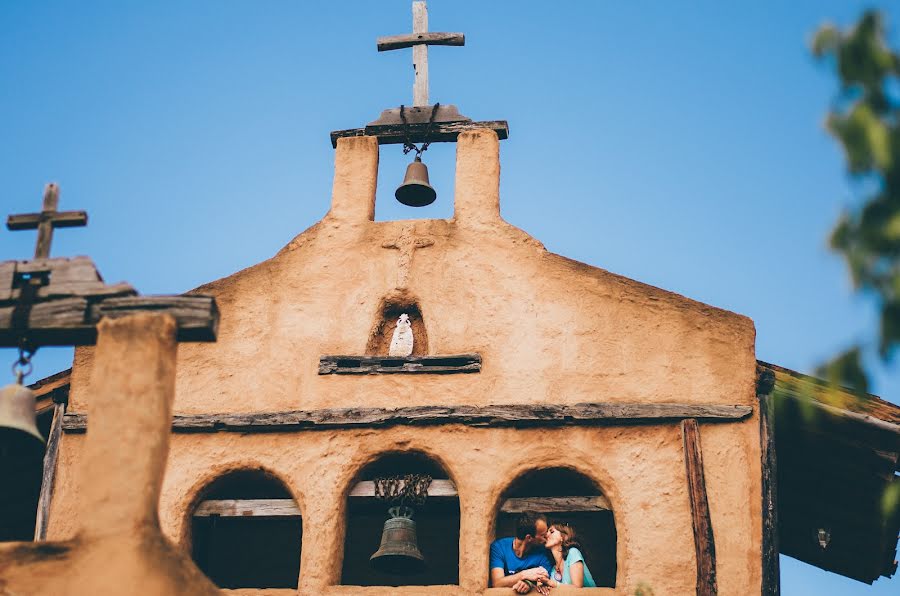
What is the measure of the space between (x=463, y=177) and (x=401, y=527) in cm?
321

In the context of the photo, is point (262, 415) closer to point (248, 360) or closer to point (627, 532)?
point (248, 360)

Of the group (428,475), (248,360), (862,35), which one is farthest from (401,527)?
(862,35)

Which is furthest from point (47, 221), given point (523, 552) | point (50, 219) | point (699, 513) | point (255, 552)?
point (255, 552)

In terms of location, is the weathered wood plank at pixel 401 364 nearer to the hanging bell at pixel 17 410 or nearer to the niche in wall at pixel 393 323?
the niche in wall at pixel 393 323

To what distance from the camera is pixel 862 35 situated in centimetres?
381

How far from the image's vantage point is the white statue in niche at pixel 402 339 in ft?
34.4

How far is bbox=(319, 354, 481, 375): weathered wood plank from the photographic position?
1020 cm

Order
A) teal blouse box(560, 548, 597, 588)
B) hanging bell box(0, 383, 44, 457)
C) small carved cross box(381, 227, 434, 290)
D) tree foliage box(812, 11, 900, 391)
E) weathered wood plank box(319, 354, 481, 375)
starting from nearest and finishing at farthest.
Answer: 1. tree foliage box(812, 11, 900, 391)
2. hanging bell box(0, 383, 44, 457)
3. teal blouse box(560, 548, 597, 588)
4. weathered wood plank box(319, 354, 481, 375)
5. small carved cross box(381, 227, 434, 290)

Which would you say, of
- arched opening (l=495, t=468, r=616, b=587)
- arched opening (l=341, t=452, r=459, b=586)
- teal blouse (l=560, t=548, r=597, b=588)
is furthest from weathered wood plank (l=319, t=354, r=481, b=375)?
teal blouse (l=560, t=548, r=597, b=588)

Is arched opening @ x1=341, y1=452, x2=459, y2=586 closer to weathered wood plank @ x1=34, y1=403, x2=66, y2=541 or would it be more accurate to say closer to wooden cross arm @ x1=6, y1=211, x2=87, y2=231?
weathered wood plank @ x1=34, y1=403, x2=66, y2=541

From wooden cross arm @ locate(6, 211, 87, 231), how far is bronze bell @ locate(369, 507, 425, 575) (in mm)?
3610

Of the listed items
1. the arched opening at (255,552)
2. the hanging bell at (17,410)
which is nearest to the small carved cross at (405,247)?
the arched opening at (255,552)

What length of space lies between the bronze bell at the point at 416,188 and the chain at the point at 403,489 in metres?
2.72

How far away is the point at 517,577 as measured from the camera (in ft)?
30.5
